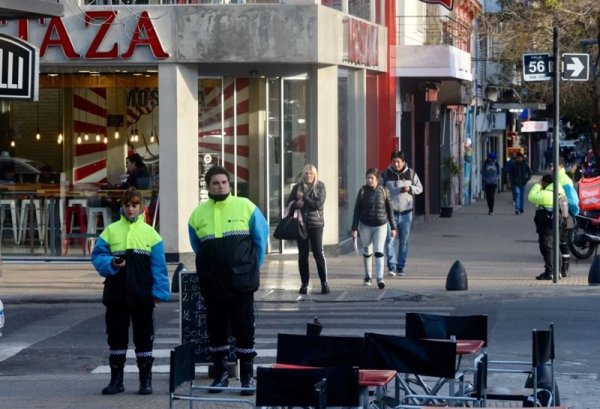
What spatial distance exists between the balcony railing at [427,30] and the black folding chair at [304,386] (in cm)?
2385

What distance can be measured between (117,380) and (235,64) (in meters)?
12.6

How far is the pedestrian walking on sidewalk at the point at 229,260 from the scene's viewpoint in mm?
10219

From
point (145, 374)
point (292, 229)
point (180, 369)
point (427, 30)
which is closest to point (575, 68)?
Answer: point (292, 229)

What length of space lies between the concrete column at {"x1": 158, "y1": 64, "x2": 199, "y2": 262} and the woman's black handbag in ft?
14.5

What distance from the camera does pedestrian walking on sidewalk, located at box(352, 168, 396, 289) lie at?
18766 millimetres

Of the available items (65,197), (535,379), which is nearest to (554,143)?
(65,197)

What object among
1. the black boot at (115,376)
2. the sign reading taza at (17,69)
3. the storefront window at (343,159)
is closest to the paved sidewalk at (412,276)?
the storefront window at (343,159)

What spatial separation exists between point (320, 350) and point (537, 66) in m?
12.0

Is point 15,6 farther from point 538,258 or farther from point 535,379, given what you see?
point 538,258

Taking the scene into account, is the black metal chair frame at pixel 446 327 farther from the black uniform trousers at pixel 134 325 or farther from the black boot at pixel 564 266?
the black boot at pixel 564 266

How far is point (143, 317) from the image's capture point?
1049cm

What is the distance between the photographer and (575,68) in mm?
19203

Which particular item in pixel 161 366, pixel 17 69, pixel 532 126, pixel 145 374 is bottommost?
pixel 161 366

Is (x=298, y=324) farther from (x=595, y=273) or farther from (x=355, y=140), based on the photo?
(x=355, y=140)
